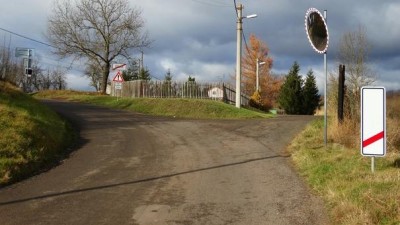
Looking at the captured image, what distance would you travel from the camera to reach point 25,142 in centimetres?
1220

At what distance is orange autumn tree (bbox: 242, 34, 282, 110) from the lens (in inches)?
2781

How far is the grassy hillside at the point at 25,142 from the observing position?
34.8 feet

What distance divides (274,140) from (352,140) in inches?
122

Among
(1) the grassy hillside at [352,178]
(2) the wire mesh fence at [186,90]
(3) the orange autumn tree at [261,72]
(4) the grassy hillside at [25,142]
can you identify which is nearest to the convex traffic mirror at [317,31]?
(1) the grassy hillside at [352,178]

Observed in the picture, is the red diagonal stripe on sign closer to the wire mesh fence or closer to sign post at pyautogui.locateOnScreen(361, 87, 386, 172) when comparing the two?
sign post at pyautogui.locateOnScreen(361, 87, 386, 172)

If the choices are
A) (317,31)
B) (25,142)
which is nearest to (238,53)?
(317,31)

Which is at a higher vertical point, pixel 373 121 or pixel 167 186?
pixel 373 121

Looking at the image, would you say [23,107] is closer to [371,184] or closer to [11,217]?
[11,217]

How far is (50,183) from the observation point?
385 inches

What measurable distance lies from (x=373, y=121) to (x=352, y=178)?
133cm

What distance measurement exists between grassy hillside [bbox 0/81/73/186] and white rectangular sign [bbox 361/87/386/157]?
7.00 meters

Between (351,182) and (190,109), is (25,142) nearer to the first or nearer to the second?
(351,182)

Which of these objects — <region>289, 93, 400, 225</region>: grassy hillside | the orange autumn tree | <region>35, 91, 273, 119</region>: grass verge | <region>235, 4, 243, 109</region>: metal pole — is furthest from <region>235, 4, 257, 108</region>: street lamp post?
the orange autumn tree

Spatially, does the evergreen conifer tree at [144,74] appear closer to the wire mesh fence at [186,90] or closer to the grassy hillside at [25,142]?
the wire mesh fence at [186,90]
